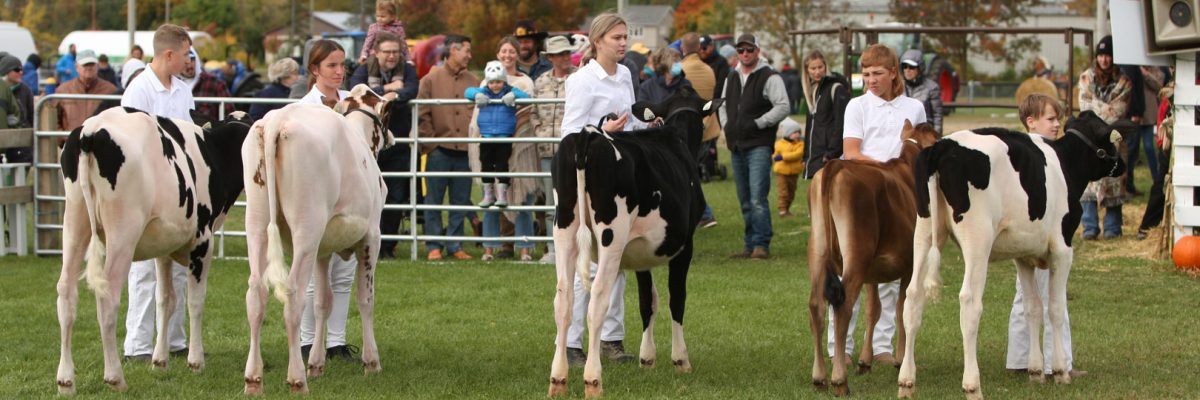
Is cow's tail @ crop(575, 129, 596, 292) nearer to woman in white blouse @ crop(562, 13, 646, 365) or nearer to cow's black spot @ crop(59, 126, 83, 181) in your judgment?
woman in white blouse @ crop(562, 13, 646, 365)

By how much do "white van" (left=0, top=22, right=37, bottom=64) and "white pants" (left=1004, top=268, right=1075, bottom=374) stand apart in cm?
3770

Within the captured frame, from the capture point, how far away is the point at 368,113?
8320 mm

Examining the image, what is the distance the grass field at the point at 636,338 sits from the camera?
7.64m

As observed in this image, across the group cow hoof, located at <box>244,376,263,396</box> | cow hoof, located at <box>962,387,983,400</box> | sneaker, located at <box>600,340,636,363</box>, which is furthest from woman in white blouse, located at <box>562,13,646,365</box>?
cow hoof, located at <box>962,387,983,400</box>

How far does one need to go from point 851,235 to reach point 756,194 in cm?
641

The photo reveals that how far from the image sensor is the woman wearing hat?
14.5 metres

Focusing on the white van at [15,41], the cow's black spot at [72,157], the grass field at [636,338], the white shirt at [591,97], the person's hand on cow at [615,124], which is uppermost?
the white van at [15,41]

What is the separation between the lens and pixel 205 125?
8.41 m

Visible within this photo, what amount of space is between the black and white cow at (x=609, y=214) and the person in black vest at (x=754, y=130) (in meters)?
5.65

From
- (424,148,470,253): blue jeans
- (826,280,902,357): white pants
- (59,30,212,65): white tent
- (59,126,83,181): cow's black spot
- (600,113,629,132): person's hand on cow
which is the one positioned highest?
(59,30,212,65): white tent

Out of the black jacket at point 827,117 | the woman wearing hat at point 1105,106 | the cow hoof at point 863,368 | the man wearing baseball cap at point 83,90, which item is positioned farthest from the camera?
the man wearing baseball cap at point 83,90

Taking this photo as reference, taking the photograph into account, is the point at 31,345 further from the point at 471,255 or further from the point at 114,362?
the point at 471,255

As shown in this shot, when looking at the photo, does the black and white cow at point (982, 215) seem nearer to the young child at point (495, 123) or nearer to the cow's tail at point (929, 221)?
the cow's tail at point (929, 221)

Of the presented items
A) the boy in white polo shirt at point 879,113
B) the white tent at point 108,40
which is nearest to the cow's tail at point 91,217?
the boy in white polo shirt at point 879,113
